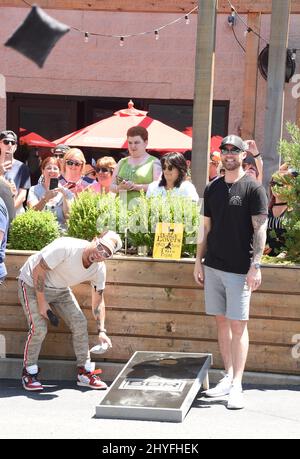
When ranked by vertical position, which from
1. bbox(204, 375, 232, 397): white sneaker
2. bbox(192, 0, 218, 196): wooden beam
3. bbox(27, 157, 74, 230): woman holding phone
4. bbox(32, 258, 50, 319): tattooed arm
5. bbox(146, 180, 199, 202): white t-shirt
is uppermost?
bbox(192, 0, 218, 196): wooden beam

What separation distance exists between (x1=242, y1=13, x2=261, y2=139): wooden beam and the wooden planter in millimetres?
6443

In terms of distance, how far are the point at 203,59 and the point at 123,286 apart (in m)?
2.55

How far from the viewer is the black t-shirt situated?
6.12 metres

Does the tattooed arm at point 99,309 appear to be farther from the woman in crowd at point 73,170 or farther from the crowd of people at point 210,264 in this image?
the woman in crowd at point 73,170

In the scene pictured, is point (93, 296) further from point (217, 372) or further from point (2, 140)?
point (2, 140)

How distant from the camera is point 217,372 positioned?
6.76m

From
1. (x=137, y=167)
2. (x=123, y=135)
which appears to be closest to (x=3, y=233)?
(x=137, y=167)

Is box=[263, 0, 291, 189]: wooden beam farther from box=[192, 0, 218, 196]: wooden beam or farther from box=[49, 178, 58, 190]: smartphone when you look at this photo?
box=[49, 178, 58, 190]: smartphone

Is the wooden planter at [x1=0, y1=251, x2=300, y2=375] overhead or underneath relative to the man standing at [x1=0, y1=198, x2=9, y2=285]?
underneath

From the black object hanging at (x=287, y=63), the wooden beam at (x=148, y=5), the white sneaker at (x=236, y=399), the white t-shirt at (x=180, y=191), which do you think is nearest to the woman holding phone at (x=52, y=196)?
the white t-shirt at (x=180, y=191)

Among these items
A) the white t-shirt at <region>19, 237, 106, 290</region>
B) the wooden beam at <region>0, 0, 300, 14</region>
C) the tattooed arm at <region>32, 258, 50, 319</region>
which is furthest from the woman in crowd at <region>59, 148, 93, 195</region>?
the wooden beam at <region>0, 0, 300, 14</region>

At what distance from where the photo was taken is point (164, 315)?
268 inches

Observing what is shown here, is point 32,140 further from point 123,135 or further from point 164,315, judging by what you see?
point 164,315
